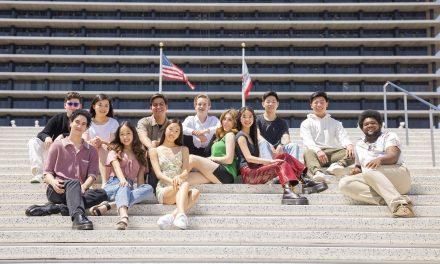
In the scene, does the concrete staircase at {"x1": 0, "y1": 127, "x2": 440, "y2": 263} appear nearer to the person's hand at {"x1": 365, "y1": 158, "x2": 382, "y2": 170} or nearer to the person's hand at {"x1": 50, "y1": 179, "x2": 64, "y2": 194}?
the person's hand at {"x1": 50, "y1": 179, "x2": 64, "y2": 194}

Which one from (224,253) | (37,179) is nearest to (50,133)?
(37,179)

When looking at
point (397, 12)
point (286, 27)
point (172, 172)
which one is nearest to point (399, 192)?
point (172, 172)

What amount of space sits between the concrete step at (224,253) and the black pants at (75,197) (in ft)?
1.88

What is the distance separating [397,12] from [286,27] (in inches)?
413

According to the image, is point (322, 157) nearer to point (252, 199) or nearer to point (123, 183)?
point (252, 199)

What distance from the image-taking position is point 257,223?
15.0 feet

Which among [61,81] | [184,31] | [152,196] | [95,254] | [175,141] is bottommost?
[95,254]

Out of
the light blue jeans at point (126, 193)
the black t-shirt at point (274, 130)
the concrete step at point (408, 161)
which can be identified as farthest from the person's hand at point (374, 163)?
the concrete step at point (408, 161)

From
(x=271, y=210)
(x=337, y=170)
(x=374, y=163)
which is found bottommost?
(x=271, y=210)

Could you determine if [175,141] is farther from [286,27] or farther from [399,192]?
[286,27]

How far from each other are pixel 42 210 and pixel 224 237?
186 cm

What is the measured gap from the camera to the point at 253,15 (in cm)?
4422

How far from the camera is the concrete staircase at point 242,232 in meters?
3.94

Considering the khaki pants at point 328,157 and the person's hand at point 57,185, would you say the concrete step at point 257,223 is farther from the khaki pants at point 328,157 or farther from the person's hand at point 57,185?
the khaki pants at point 328,157
